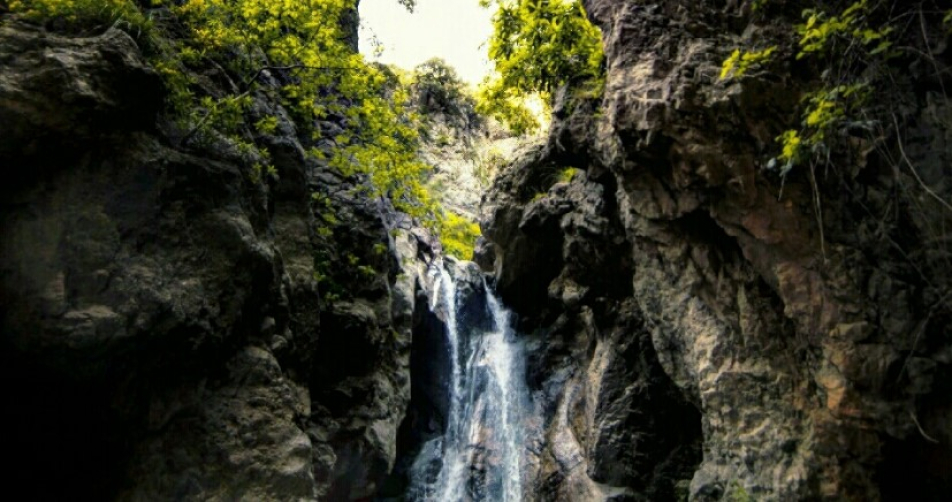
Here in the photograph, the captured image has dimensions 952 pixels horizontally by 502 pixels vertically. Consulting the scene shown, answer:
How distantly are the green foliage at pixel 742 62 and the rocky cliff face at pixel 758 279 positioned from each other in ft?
0.62

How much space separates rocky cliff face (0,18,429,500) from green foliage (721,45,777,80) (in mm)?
5987

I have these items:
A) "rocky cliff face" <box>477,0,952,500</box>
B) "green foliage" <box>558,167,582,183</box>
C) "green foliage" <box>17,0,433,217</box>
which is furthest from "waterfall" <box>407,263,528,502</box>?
"green foliage" <box>17,0,433,217</box>

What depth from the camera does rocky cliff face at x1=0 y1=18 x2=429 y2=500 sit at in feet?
19.2

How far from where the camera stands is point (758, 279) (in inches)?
313

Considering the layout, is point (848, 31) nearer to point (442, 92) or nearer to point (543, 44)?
point (543, 44)

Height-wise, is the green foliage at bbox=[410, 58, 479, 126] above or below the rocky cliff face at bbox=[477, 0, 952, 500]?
above

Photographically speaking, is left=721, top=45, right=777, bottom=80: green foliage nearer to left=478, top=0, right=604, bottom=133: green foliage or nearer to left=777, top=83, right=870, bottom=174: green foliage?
left=777, top=83, right=870, bottom=174: green foliage

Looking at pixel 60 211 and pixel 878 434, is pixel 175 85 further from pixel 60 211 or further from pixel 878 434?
pixel 878 434

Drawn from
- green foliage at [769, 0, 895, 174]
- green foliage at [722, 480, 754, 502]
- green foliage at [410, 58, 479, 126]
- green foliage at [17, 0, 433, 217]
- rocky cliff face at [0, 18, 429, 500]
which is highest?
green foliage at [410, 58, 479, 126]

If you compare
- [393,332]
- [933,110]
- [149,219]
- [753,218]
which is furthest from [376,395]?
[933,110]

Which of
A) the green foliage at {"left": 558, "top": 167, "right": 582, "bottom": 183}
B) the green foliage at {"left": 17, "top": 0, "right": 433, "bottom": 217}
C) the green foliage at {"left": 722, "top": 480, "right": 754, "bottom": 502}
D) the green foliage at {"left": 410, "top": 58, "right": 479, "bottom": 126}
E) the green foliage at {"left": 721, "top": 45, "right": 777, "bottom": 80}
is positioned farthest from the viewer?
the green foliage at {"left": 410, "top": 58, "right": 479, "bottom": 126}

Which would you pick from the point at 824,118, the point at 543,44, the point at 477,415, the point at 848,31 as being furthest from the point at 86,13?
the point at 477,415

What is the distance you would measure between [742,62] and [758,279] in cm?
288

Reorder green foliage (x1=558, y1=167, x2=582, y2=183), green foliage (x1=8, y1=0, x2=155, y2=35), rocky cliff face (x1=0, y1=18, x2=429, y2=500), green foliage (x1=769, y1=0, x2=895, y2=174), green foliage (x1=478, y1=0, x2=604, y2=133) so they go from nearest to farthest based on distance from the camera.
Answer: green foliage (x1=769, y1=0, x2=895, y2=174)
rocky cliff face (x1=0, y1=18, x2=429, y2=500)
green foliage (x1=8, y1=0, x2=155, y2=35)
green foliage (x1=478, y1=0, x2=604, y2=133)
green foliage (x1=558, y1=167, x2=582, y2=183)
